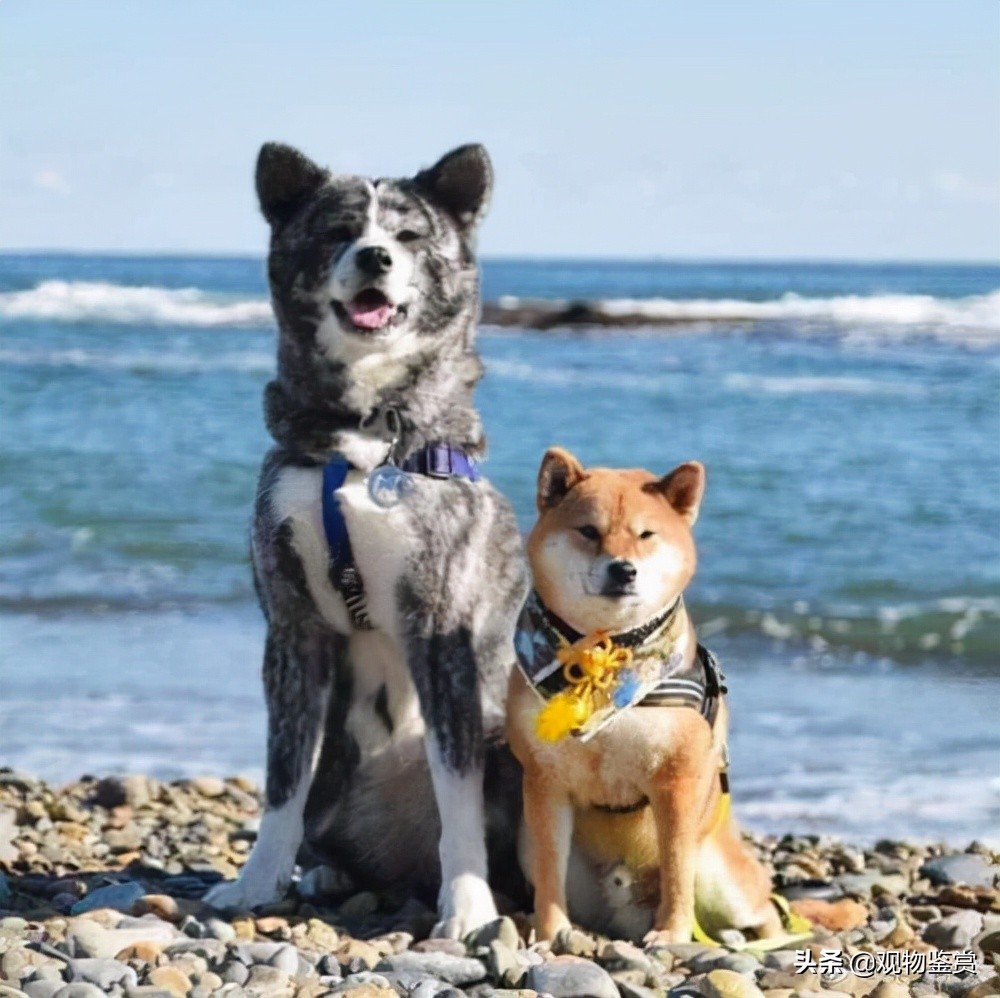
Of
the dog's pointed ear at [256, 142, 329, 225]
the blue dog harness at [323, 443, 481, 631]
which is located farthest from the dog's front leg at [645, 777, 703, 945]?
the dog's pointed ear at [256, 142, 329, 225]

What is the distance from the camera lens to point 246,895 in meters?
4.45

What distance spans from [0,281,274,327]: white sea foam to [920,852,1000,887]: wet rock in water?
18133mm

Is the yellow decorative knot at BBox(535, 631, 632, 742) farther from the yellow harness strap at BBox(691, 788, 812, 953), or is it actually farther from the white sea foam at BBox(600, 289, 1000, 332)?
the white sea foam at BBox(600, 289, 1000, 332)

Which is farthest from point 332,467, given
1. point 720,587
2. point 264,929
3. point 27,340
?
point 27,340

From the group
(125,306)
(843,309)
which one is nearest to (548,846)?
(125,306)

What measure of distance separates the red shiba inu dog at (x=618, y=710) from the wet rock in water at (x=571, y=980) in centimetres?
20

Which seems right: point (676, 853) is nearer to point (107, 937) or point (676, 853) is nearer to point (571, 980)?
point (571, 980)

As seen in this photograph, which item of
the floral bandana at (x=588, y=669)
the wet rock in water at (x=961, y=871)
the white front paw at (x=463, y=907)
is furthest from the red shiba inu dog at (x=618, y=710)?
the wet rock in water at (x=961, y=871)

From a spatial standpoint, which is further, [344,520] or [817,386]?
[817,386]

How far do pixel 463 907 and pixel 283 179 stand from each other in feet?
6.03

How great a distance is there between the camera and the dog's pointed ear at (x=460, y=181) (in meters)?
4.35

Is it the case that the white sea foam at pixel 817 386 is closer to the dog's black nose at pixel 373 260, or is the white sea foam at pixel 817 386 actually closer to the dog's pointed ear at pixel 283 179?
the dog's pointed ear at pixel 283 179

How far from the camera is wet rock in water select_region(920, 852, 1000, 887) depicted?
5324 millimetres

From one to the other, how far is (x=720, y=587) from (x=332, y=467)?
226 inches
